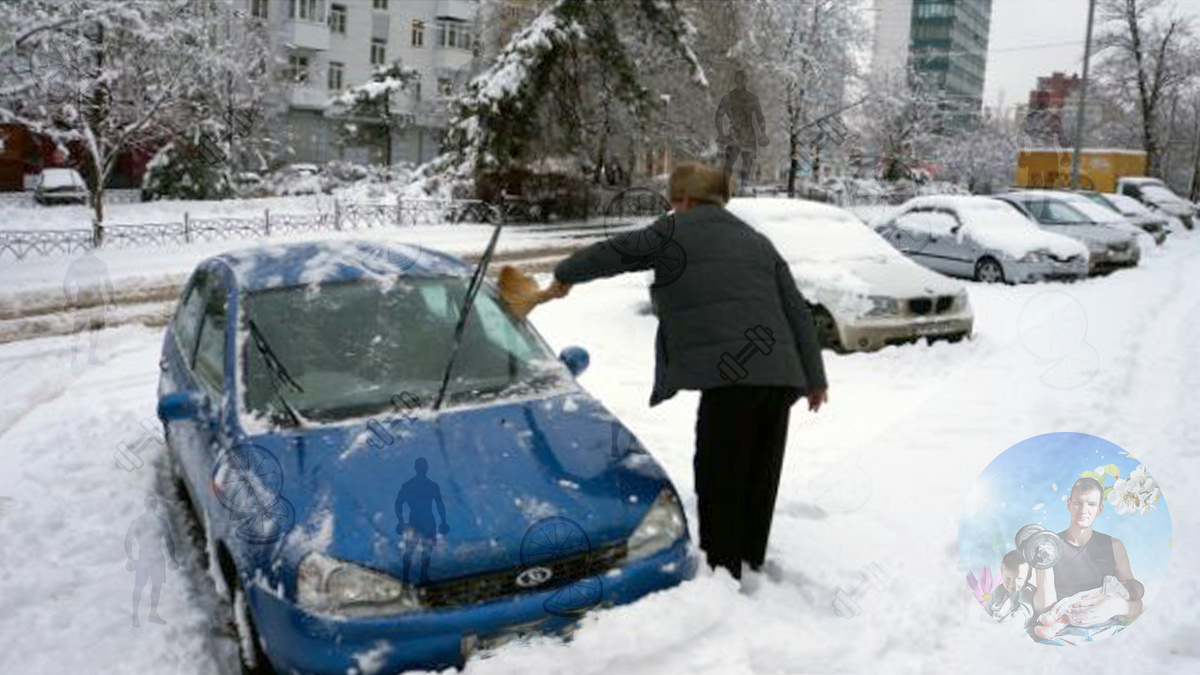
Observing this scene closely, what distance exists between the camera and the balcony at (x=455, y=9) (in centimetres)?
5103

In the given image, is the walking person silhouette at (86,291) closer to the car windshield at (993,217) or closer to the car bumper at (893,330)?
the car bumper at (893,330)

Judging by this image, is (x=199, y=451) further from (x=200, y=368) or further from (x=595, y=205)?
(x=595, y=205)

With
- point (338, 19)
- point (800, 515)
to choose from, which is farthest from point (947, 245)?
point (338, 19)

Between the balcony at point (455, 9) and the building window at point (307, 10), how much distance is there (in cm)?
700

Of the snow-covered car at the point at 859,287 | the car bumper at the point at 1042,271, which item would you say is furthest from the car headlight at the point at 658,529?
the car bumper at the point at 1042,271

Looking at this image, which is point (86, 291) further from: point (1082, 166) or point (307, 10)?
point (307, 10)

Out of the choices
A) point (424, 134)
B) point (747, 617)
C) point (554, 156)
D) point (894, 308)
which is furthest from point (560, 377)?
point (424, 134)

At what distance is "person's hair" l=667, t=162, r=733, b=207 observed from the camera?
4.19m

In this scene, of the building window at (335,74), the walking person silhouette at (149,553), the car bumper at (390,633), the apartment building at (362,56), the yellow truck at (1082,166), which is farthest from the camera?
the building window at (335,74)

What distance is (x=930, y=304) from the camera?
9.55 metres

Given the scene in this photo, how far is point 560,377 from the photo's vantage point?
181 inches

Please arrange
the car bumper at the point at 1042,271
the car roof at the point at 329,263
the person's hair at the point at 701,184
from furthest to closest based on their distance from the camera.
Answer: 1. the car bumper at the point at 1042,271
2. the car roof at the point at 329,263
3. the person's hair at the point at 701,184

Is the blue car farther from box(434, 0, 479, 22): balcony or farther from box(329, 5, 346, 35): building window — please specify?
box(434, 0, 479, 22): balcony

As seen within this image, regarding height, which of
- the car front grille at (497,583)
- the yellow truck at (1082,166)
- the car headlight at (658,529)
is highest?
the yellow truck at (1082,166)
